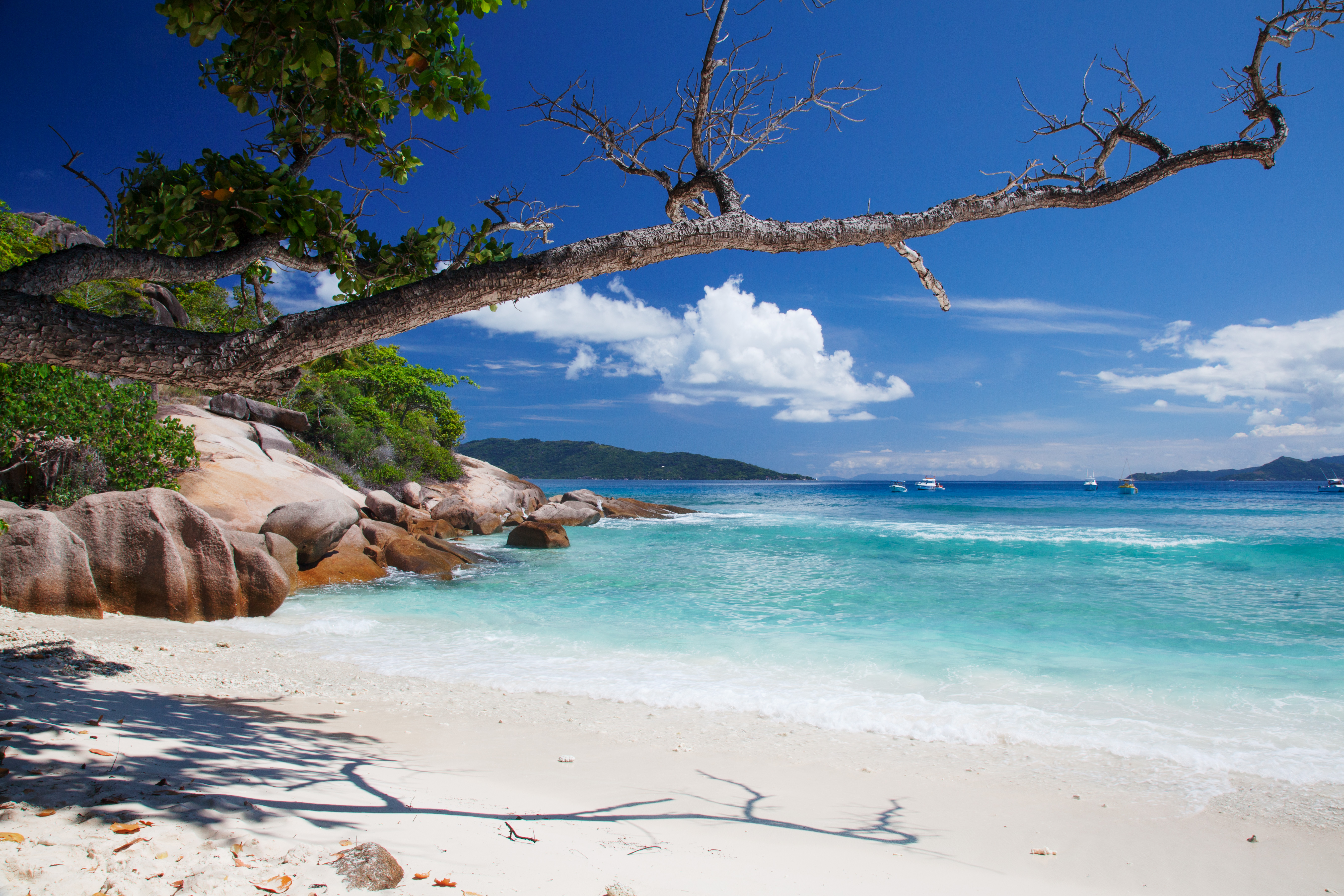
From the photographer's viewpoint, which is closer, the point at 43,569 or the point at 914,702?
the point at 914,702

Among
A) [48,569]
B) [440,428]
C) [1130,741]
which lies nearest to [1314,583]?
[1130,741]

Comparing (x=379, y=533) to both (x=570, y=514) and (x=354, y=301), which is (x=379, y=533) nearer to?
(x=354, y=301)

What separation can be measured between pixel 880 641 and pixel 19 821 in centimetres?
873

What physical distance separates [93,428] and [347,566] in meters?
4.59

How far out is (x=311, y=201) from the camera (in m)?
3.49

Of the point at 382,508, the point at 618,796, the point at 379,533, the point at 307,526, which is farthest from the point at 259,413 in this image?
the point at 618,796

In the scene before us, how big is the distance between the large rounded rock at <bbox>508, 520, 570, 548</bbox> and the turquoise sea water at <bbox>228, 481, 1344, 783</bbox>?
0.69m

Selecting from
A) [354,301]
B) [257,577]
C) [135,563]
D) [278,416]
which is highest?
[278,416]

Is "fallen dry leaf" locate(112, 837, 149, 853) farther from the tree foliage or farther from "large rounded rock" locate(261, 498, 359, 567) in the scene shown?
the tree foliage

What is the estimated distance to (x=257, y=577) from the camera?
8766 mm

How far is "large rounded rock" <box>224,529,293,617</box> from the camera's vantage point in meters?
8.70

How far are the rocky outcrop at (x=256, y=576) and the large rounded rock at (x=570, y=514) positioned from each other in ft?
54.0

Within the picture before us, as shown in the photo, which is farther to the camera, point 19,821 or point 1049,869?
point 1049,869

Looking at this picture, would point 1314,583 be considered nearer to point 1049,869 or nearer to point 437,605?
point 1049,869
